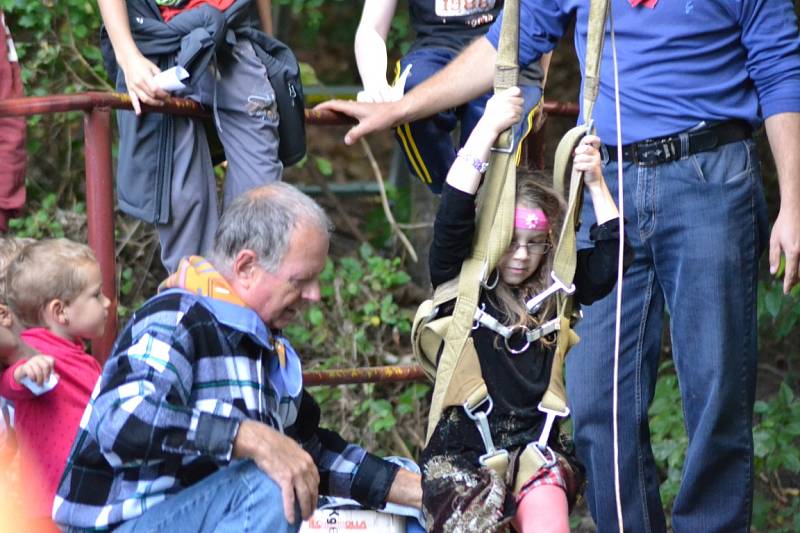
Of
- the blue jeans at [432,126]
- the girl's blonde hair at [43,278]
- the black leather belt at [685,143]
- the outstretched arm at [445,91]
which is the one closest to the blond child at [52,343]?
the girl's blonde hair at [43,278]

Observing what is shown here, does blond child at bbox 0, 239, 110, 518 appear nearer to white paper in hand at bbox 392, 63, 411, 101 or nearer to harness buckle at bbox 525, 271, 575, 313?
white paper in hand at bbox 392, 63, 411, 101

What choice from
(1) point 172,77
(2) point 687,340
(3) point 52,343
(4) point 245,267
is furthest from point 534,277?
(3) point 52,343

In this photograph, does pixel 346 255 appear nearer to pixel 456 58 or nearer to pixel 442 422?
pixel 456 58

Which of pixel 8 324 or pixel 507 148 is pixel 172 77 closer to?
pixel 8 324

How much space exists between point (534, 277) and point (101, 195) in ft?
4.23

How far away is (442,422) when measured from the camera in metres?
3.51

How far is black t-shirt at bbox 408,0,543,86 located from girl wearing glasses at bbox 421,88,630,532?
834 millimetres

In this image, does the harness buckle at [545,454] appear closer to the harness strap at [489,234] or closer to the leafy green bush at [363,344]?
the harness strap at [489,234]

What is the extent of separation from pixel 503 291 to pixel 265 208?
2.26 feet

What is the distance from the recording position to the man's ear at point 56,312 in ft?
12.6

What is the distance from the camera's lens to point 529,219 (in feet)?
11.8

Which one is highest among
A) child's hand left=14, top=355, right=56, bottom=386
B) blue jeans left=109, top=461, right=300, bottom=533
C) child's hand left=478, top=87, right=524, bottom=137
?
child's hand left=478, top=87, right=524, bottom=137

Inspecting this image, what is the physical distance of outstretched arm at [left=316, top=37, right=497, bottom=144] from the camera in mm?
3996

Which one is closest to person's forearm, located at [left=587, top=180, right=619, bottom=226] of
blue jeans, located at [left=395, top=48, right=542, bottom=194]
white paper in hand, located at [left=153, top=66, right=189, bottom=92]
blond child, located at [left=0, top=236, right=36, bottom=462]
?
blue jeans, located at [left=395, top=48, right=542, bottom=194]
